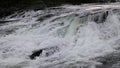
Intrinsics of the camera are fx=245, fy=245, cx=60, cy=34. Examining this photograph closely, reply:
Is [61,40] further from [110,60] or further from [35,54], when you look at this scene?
[110,60]

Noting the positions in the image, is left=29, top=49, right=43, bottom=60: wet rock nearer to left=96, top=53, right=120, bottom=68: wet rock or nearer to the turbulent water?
the turbulent water

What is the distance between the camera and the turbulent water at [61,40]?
6513 mm

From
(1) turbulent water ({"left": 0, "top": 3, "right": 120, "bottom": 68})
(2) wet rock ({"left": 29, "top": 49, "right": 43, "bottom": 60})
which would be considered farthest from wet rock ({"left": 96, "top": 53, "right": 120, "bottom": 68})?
(2) wet rock ({"left": 29, "top": 49, "right": 43, "bottom": 60})

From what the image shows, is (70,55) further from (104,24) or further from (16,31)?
(16,31)

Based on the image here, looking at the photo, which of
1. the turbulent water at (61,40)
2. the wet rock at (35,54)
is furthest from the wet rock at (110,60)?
the wet rock at (35,54)

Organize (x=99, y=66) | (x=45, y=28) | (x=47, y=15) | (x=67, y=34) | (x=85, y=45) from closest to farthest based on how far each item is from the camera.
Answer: (x=99, y=66)
(x=85, y=45)
(x=67, y=34)
(x=45, y=28)
(x=47, y=15)

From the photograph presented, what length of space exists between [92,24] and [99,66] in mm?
3084

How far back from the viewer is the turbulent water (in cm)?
651

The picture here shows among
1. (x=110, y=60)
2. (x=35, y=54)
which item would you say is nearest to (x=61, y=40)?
(x=35, y=54)

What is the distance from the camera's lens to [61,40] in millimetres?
8062

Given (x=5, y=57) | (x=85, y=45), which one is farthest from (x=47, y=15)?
(x=5, y=57)

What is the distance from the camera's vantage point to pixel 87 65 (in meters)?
6.08

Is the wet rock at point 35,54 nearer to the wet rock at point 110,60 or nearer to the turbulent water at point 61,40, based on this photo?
the turbulent water at point 61,40

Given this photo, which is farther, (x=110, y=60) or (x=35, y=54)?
(x=35, y=54)
